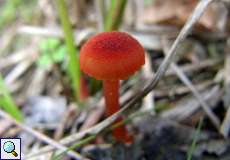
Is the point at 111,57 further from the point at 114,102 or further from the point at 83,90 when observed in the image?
A: the point at 83,90

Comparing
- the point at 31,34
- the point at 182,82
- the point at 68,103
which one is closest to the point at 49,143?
the point at 68,103

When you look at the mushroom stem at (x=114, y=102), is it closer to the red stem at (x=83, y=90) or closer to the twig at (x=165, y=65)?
the twig at (x=165, y=65)

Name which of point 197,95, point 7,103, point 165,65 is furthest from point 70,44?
point 197,95

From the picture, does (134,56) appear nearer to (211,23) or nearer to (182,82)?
(182,82)

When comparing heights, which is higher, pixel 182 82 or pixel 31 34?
pixel 31 34

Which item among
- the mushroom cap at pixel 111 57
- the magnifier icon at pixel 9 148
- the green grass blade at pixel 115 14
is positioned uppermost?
the green grass blade at pixel 115 14

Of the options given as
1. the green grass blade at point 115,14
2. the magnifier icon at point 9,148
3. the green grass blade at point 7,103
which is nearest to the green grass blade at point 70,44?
the green grass blade at point 115,14
